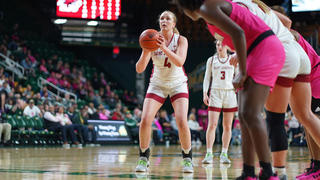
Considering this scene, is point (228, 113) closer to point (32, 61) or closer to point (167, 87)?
point (167, 87)

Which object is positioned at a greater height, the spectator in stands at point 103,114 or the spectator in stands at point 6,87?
the spectator in stands at point 6,87

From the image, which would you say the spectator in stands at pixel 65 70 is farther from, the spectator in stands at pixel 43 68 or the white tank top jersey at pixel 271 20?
the white tank top jersey at pixel 271 20

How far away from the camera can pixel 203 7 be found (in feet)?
11.1

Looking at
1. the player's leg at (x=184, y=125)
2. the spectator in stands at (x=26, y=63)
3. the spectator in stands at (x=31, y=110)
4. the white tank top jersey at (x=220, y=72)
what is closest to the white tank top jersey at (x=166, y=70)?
the player's leg at (x=184, y=125)

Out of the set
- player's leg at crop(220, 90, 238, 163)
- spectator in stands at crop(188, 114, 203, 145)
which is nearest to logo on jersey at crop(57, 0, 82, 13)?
spectator in stands at crop(188, 114, 203, 145)

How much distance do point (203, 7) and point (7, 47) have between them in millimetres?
16918

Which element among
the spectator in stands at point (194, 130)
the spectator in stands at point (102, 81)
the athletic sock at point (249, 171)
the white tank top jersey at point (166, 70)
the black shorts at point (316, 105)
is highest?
the white tank top jersey at point (166, 70)

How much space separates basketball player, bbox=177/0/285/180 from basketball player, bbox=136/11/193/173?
1.87 m

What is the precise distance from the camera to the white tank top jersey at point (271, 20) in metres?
3.81

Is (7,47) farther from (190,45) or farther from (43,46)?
(190,45)

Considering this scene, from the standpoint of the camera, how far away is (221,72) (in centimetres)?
787

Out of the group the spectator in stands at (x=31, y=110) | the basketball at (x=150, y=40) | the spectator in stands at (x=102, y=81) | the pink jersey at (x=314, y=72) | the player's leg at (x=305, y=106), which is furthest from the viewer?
the spectator in stands at (x=102, y=81)

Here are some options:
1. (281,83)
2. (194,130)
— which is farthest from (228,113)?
(194,130)

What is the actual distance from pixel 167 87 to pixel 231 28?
245 centimetres
